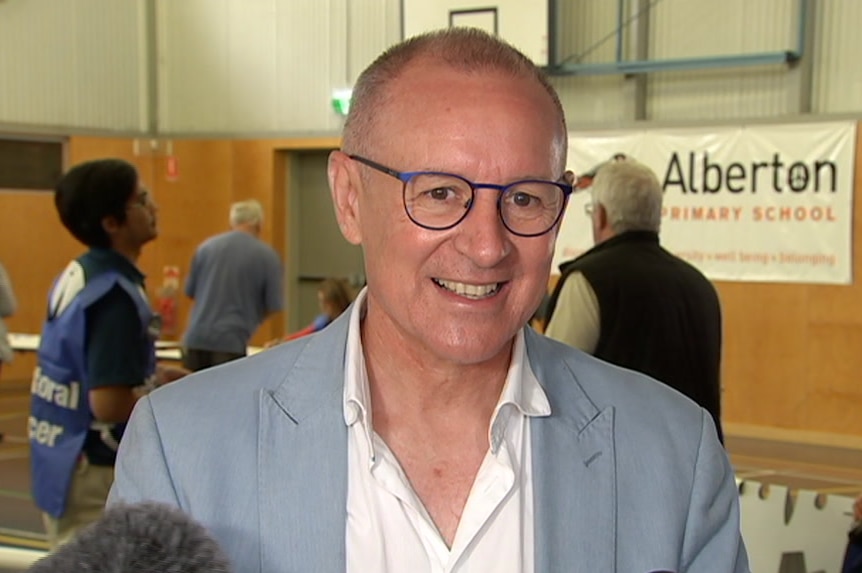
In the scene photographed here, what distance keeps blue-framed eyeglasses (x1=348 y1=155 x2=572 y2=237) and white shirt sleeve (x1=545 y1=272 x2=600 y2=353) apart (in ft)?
6.97

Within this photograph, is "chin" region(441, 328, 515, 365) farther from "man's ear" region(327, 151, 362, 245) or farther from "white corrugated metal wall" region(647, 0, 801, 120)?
"white corrugated metal wall" region(647, 0, 801, 120)

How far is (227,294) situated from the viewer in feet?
20.7

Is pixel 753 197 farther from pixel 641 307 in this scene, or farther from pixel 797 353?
pixel 641 307

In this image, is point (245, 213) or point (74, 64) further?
point (74, 64)

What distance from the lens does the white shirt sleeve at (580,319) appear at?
10.8 feet

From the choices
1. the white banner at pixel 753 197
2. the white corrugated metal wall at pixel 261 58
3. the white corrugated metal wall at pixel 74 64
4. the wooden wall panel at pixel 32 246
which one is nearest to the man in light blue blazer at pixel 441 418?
the white banner at pixel 753 197

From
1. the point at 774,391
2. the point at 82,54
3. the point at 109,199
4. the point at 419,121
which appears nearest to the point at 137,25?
the point at 82,54

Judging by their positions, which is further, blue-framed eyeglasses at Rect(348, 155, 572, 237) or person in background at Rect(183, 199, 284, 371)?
person in background at Rect(183, 199, 284, 371)

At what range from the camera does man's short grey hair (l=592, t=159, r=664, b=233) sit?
340 cm

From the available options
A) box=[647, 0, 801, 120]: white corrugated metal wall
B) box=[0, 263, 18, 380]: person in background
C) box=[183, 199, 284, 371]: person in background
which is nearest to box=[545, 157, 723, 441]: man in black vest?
box=[183, 199, 284, 371]: person in background

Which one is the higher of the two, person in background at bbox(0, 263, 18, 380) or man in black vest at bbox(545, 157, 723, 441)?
man in black vest at bbox(545, 157, 723, 441)

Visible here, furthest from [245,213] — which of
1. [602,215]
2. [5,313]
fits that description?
[602,215]

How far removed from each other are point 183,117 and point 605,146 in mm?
5131

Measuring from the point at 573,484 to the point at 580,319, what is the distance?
2074 mm
